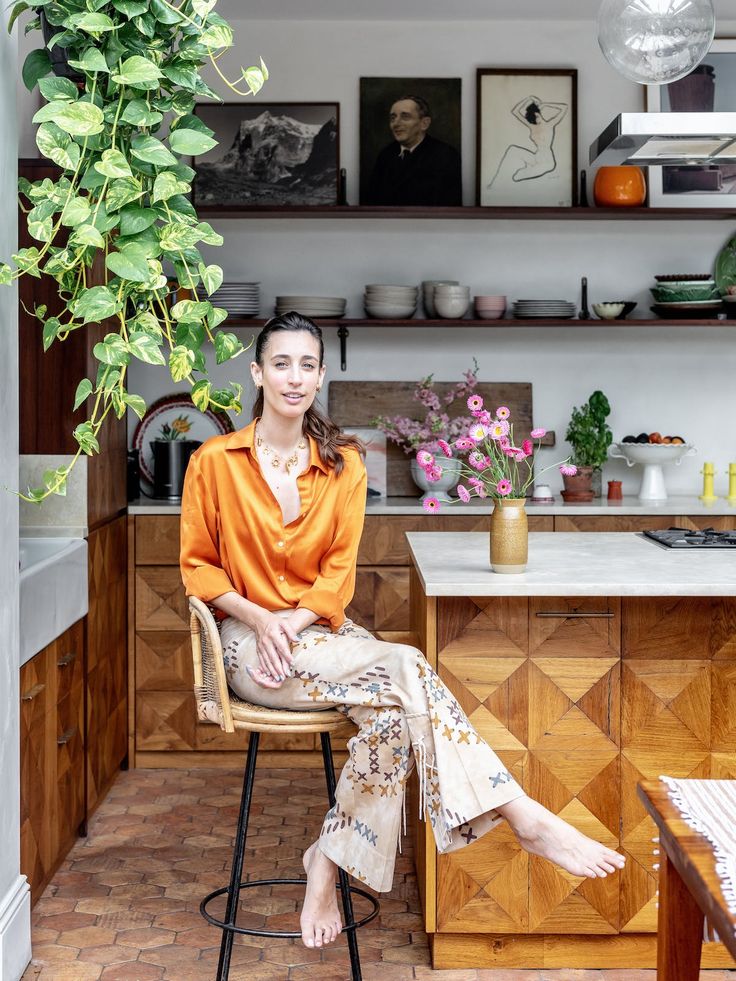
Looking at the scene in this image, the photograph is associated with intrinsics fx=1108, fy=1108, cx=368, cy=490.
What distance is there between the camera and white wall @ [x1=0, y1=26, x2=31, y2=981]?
7.95 ft

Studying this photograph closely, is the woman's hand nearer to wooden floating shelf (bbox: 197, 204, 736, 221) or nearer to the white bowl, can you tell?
the white bowl

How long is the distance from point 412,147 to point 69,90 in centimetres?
282

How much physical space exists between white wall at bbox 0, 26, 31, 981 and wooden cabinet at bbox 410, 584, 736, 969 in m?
0.95

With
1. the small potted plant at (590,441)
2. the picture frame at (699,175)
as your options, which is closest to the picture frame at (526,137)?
the picture frame at (699,175)

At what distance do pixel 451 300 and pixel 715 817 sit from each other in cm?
325

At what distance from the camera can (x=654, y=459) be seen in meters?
4.53

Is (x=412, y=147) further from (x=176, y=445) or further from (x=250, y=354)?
(x=176, y=445)

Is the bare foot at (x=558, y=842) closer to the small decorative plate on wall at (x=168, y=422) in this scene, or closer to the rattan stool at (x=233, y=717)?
the rattan stool at (x=233, y=717)

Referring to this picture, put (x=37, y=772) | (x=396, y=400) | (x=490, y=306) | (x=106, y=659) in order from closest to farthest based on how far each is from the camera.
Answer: (x=37, y=772), (x=106, y=659), (x=490, y=306), (x=396, y=400)

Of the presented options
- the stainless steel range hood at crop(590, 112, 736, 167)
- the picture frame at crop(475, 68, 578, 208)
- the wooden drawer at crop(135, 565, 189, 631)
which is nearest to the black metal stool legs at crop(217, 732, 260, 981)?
the stainless steel range hood at crop(590, 112, 736, 167)

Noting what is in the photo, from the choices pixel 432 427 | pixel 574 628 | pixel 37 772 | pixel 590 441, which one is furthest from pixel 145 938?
pixel 590 441

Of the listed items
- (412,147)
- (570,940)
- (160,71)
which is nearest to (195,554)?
(160,71)

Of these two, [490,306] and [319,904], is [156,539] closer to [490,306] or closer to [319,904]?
[490,306]

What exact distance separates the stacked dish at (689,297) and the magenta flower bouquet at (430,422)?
2.70 ft
